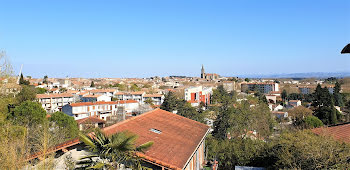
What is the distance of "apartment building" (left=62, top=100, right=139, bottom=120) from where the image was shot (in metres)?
43.1

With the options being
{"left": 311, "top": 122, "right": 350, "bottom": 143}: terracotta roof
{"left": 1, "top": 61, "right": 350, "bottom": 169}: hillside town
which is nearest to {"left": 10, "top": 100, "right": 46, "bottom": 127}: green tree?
{"left": 1, "top": 61, "right": 350, "bottom": 169}: hillside town

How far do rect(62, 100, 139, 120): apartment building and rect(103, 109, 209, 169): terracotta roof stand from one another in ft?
92.0

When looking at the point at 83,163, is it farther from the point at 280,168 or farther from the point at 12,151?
the point at 280,168

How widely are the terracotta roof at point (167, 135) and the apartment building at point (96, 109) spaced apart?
28033mm

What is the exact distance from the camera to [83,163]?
6.36 meters

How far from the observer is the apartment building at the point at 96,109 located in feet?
141

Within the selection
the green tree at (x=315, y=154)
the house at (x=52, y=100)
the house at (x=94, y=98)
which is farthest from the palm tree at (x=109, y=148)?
the house at (x=52, y=100)

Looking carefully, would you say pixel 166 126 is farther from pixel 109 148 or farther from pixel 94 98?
pixel 94 98

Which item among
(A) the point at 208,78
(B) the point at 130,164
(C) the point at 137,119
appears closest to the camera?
(B) the point at 130,164

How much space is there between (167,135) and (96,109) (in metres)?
38.9

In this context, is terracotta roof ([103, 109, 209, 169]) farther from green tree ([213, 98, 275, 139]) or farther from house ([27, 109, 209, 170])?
green tree ([213, 98, 275, 139])

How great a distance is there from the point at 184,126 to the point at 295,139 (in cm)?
556

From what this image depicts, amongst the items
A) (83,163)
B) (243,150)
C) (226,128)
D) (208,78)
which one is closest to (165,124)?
(243,150)

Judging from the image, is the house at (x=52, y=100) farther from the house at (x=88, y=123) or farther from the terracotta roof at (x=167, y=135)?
the terracotta roof at (x=167, y=135)
